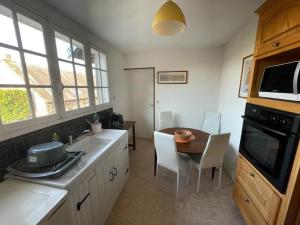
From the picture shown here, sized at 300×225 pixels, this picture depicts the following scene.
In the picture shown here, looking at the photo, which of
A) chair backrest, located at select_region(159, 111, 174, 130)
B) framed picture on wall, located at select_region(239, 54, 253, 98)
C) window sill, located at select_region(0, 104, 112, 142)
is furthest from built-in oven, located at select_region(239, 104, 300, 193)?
window sill, located at select_region(0, 104, 112, 142)

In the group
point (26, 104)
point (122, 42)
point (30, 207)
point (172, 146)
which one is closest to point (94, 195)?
point (30, 207)

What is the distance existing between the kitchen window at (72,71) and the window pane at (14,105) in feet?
1.39

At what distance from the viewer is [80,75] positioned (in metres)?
1.92

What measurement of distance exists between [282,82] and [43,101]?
7.17 ft

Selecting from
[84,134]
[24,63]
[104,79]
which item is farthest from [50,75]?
[104,79]

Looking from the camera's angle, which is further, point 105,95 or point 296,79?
point 105,95

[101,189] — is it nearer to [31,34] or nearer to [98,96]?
[98,96]

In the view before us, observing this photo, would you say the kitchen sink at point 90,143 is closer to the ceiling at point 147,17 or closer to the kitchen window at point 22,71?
the kitchen window at point 22,71

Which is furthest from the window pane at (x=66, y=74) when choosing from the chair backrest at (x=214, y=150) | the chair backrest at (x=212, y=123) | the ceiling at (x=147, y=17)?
the chair backrest at (x=212, y=123)

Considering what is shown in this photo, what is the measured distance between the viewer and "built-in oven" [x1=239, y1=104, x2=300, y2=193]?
0.89m

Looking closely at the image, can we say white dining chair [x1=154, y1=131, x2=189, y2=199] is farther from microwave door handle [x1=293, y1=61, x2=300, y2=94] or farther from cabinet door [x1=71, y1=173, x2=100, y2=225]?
microwave door handle [x1=293, y1=61, x2=300, y2=94]

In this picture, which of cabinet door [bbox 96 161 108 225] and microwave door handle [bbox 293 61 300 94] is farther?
cabinet door [bbox 96 161 108 225]

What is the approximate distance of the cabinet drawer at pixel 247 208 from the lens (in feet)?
3.87

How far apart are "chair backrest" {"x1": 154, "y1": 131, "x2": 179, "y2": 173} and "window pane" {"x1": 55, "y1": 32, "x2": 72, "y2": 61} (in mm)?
1483
